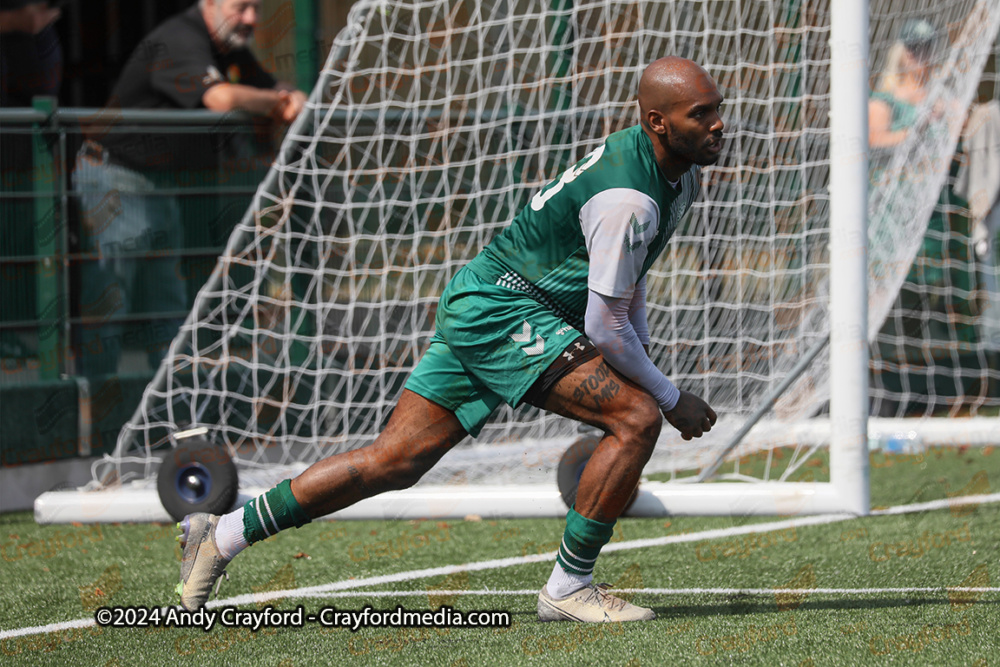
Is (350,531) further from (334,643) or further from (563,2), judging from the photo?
(563,2)

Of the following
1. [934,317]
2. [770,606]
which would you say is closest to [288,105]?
[770,606]

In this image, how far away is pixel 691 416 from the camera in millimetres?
3410

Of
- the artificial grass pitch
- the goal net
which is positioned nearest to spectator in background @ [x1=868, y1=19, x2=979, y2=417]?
the goal net

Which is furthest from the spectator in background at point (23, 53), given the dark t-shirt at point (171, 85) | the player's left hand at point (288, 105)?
the player's left hand at point (288, 105)

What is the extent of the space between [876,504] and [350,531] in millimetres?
2395

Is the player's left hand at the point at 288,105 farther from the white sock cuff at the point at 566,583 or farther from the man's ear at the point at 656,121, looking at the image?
the white sock cuff at the point at 566,583

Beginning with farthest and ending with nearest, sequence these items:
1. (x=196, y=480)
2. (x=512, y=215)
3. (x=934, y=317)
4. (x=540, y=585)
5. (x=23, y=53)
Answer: (x=934, y=317) < (x=23, y=53) < (x=512, y=215) < (x=196, y=480) < (x=540, y=585)

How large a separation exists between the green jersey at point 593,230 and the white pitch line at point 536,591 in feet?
3.65

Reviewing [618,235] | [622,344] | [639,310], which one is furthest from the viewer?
[639,310]

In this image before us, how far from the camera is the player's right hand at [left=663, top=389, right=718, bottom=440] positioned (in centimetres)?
341

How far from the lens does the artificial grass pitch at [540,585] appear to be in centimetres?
316

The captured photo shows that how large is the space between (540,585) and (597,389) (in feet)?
3.19

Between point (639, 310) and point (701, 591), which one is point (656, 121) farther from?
point (701, 591)

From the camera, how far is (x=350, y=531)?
200 inches
